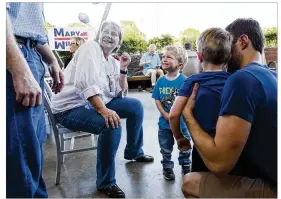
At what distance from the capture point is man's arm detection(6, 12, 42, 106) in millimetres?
934

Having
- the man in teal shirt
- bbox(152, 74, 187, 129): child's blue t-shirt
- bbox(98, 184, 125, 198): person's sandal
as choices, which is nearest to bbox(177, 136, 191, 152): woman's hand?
bbox(98, 184, 125, 198): person's sandal

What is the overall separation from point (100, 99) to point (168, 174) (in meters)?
0.74

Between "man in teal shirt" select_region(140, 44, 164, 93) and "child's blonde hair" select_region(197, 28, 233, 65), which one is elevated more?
"man in teal shirt" select_region(140, 44, 164, 93)

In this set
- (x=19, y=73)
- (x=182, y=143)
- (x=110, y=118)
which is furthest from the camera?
(x=110, y=118)

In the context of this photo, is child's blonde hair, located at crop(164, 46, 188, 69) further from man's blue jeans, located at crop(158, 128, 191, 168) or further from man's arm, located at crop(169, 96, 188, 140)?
man's arm, located at crop(169, 96, 188, 140)

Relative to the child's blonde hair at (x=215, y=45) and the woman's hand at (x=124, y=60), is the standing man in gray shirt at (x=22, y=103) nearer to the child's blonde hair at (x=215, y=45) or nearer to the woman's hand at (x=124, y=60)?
the child's blonde hair at (x=215, y=45)

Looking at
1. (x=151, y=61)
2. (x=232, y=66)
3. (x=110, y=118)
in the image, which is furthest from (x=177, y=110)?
(x=151, y=61)

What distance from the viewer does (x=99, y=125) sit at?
72.9 inches

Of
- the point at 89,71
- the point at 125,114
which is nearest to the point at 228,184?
the point at 89,71

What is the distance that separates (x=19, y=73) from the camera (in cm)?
95

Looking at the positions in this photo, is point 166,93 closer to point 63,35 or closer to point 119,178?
point 119,178

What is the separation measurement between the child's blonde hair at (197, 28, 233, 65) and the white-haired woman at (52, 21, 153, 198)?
0.82 meters

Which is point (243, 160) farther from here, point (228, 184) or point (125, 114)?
point (125, 114)
